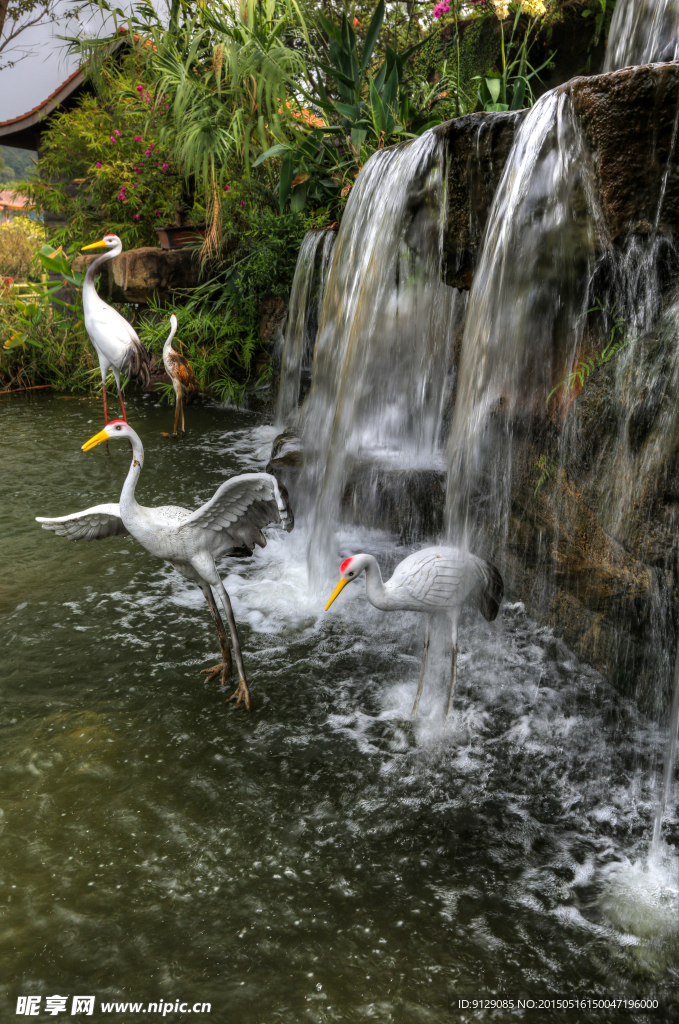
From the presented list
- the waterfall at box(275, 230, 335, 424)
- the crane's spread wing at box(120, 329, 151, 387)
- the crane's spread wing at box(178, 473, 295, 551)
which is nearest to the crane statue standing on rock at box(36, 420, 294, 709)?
the crane's spread wing at box(178, 473, 295, 551)

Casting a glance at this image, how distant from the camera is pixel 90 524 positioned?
2.98 m

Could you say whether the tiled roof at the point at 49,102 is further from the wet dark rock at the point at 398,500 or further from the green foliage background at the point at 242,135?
the wet dark rock at the point at 398,500

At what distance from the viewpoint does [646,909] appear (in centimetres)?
183

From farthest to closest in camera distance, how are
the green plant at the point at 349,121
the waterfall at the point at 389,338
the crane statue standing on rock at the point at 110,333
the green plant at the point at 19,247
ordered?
1. the green plant at the point at 19,247
2. the crane statue standing on rock at the point at 110,333
3. the green plant at the point at 349,121
4. the waterfall at the point at 389,338

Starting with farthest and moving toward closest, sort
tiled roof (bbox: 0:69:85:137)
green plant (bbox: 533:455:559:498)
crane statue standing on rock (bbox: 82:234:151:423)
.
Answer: tiled roof (bbox: 0:69:85:137) < crane statue standing on rock (bbox: 82:234:151:423) < green plant (bbox: 533:455:559:498)

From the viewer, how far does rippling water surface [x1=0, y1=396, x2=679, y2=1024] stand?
1709 millimetres

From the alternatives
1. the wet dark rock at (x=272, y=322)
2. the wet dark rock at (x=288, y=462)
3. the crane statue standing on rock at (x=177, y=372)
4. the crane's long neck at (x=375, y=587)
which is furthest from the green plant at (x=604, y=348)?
the wet dark rock at (x=272, y=322)

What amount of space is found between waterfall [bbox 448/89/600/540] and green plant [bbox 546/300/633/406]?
2.3 inches

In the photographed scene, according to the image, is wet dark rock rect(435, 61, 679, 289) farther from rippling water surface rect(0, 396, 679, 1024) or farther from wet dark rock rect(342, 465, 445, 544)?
rippling water surface rect(0, 396, 679, 1024)

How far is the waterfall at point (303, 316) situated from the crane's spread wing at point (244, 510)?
3.77m

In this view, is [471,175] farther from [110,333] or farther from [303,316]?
[110,333]

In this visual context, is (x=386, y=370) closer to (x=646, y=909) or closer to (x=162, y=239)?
(x=646, y=909)

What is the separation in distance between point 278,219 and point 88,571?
4860 millimetres

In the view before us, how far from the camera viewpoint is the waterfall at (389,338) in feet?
13.7
